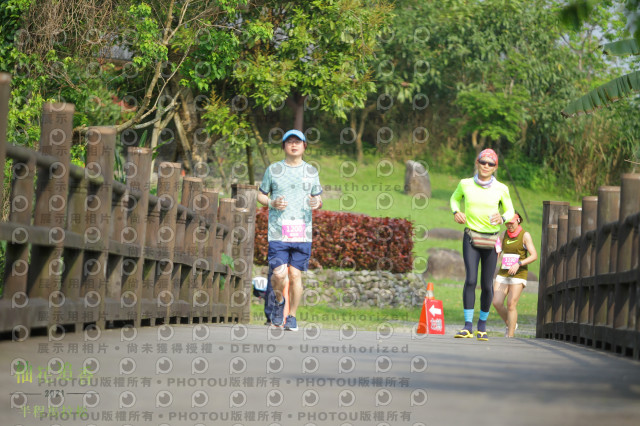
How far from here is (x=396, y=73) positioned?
41.6 meters

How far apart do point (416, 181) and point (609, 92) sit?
24.8 metres

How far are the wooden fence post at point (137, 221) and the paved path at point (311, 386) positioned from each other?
1538 mm

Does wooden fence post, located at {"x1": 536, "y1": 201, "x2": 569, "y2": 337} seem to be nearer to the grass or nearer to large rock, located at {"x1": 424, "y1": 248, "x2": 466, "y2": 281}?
the grass

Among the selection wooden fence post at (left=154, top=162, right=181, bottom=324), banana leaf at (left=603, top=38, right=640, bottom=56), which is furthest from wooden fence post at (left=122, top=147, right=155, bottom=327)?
banana leaf at (left=603, top=38, right=640, bottom=56)

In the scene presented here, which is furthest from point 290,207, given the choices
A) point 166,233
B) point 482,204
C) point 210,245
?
point 482,204

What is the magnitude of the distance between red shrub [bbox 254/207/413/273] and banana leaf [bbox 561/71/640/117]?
7.44 meters

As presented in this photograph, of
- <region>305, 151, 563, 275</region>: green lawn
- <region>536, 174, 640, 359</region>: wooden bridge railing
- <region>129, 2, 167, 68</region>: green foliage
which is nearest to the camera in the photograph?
<region>536, 174, 640, 359</region>: wooden bridge railing

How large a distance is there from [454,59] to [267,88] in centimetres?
2275

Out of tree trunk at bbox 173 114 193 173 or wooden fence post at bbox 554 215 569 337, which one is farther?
tree trunk at bbox 173 114 193 173

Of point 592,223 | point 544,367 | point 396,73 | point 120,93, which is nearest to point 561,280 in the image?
point 592,223

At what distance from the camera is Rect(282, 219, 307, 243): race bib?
30.7 feet

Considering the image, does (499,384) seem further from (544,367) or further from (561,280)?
(561,280)

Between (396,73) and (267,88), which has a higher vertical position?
(396,73)

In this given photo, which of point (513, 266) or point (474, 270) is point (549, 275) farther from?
point (474, 270)
